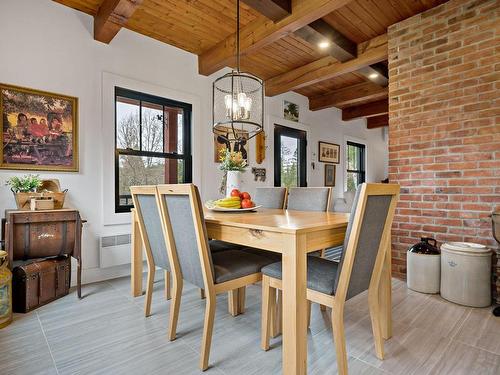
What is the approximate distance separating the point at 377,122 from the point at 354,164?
1170mm

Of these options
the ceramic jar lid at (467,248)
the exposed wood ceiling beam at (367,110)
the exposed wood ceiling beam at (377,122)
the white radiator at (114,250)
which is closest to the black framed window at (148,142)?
the white radiator at (114,250)

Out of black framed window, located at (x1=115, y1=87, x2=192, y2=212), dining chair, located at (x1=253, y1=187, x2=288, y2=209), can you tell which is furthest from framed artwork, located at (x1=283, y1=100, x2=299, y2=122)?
dining chair, located at (x1=253, y1=187, x2=288, y2=209)

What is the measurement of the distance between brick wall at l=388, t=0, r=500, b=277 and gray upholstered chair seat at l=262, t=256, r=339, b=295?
5.32 ft

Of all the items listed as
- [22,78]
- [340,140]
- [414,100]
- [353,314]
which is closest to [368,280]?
[353,314]

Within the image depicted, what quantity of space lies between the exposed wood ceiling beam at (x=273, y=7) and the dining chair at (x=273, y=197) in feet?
5.38

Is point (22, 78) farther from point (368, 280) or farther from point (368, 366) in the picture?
point (368, 366)

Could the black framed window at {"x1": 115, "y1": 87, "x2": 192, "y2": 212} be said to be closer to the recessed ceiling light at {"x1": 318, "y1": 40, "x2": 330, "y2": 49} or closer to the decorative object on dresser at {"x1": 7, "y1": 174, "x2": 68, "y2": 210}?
the decorative object on dresser at {"x1": 7, "y1": 174, "x2": 68, "y2": 210}

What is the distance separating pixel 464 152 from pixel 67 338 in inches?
135

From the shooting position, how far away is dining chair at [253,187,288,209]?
2.85m

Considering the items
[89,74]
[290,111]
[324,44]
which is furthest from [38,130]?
[290,111]

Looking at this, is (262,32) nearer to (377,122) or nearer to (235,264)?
(235,264)

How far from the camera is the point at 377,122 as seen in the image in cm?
674

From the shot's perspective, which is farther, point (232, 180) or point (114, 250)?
point (114, 250)

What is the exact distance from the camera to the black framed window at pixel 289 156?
492 centimetres
